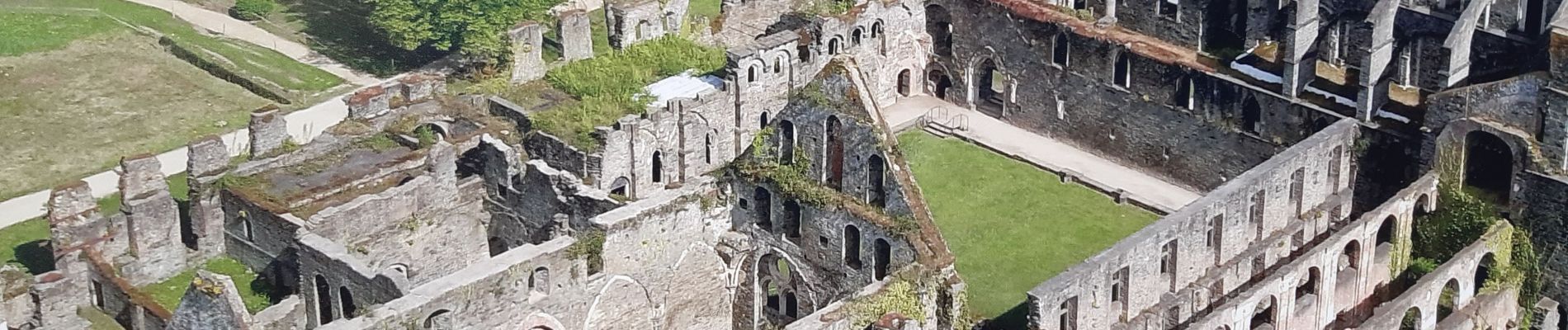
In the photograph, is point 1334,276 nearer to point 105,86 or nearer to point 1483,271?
point 1483,271

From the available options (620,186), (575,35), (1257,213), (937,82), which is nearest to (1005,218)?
(1257,213)

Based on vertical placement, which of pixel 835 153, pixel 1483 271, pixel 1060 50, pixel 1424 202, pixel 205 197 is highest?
pixel 835 153

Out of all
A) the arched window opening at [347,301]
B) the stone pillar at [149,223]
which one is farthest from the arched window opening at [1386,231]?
the stone pillar at [149,223]

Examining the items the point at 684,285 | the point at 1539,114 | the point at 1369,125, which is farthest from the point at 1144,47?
the point at 684,285

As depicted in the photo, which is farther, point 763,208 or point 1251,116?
point 1251,116

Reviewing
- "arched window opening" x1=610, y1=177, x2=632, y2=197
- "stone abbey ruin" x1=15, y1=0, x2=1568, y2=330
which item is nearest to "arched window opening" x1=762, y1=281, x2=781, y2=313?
"stone abbey ruin" x1=15, y1=0, x2=1568, y2=330

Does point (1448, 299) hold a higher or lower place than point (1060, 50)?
lower

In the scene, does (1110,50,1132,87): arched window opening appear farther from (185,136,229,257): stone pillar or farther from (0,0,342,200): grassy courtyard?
(0,0,342,200): grassy courtyard
